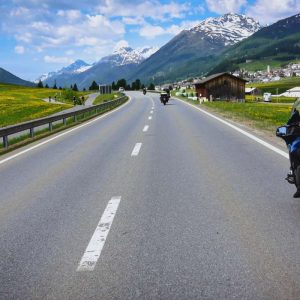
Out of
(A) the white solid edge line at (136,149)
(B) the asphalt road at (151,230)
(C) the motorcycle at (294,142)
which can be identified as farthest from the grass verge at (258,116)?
Answer: (C) the motorcycle at (294,142)

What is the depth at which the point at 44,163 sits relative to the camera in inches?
412

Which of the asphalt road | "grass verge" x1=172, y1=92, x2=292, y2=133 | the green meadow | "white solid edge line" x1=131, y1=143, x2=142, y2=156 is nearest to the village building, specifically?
the green meadow

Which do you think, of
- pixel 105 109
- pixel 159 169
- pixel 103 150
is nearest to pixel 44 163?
pixel 103 150

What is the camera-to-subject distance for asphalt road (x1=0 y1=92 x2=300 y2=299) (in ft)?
11.7

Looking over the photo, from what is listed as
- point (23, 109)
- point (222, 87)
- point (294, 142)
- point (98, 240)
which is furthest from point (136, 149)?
point (222, 87)

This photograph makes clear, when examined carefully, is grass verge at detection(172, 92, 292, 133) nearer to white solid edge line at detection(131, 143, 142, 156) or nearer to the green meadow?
white solid edge line at detection(131, 143, 142, 156)

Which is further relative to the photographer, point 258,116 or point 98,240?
point 258,116

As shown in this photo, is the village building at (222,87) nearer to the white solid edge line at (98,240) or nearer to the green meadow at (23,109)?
the green meadow at (23,109)

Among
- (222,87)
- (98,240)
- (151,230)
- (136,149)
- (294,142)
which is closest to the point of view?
(98,240)

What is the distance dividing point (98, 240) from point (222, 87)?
264 ft

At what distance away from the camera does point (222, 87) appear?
272ft

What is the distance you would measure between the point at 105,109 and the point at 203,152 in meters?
28.7

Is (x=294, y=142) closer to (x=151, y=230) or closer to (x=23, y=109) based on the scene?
(x=151, y=230)

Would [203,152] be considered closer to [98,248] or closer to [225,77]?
[98,248]
